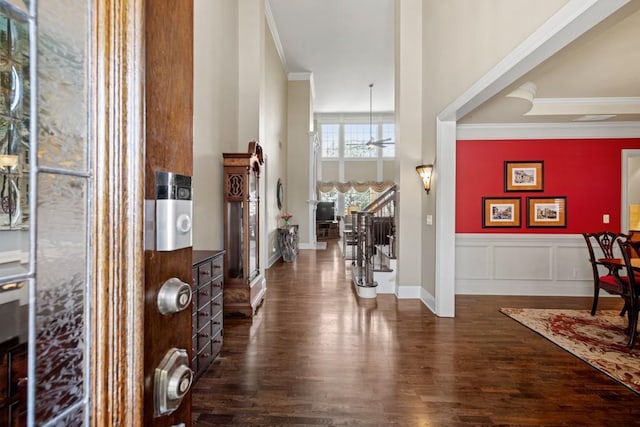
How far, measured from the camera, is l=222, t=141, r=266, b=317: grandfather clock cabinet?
12.4 ft

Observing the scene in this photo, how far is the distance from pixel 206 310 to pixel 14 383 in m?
2.27

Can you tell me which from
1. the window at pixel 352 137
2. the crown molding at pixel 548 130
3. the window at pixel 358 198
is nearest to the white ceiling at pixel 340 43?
the window at pixel 352 137

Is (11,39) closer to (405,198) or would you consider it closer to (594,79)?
(405,198)

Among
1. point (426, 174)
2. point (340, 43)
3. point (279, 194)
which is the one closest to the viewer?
point (426, 174)

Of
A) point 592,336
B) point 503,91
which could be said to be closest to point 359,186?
point 503,91

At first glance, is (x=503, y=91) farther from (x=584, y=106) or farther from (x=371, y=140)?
(x=371, y=140)

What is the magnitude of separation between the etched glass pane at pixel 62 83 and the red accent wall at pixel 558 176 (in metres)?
5.22

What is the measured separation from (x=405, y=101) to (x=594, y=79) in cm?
229

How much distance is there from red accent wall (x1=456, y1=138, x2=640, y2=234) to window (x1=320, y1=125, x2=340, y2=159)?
8.74 m

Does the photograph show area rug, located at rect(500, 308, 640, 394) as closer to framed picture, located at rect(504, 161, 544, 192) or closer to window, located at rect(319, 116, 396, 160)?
framed picture, located at rect(504, 161, 544, 192)

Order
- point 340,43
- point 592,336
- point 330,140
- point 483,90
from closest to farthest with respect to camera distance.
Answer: point 483,90 → point 592,336 → point 340,43 → point 330,140

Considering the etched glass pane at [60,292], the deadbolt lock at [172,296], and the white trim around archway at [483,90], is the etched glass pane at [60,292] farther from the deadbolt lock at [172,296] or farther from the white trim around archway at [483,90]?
the white trim around archway at [483,90]

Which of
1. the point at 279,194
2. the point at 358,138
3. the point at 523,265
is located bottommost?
the point at 523,265

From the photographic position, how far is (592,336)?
3.33m
